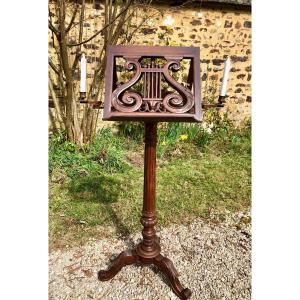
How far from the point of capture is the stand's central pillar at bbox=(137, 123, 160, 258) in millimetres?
1994

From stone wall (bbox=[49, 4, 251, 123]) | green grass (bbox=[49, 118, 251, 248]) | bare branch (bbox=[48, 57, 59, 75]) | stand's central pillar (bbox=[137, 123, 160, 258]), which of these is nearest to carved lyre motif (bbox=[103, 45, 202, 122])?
stand's central pillar (bbox=[137, 123, 160, 258])

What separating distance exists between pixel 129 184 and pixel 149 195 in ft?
5.28

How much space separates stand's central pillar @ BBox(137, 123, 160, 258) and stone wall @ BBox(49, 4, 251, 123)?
325cm

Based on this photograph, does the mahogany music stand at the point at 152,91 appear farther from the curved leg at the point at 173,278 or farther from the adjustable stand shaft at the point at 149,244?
the curved leg at the point at 173,278

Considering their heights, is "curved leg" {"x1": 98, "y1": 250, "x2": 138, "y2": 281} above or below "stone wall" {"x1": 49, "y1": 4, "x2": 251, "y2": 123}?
below

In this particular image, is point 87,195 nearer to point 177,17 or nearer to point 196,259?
point 196,259

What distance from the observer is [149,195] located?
2080mm

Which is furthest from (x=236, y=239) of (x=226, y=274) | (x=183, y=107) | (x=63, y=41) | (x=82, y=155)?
(x=63, y=41)

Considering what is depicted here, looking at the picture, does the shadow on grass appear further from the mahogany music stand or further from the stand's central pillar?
the mahogany music stand

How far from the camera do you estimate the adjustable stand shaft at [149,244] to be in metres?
2.01

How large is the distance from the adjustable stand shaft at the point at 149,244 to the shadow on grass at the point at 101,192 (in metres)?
0.58

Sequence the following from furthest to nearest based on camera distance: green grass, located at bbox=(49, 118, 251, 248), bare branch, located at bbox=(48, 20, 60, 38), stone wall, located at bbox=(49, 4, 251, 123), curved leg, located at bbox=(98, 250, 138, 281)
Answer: stone wall, located at bbox=(49, 4, 251, 123), bare branch, located at bbox=(48, 20, 60, 38), green grass, located at bbox=(49, 118, 251, 248), curved leg, located at bbox=(98, 250, 138, 281)

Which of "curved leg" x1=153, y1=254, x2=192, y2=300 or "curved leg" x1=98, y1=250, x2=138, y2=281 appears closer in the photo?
"curved leg" x1=153, y1=254, x2=192, y2=300

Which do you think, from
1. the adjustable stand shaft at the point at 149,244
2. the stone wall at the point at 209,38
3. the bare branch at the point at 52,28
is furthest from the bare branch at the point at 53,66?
the adjustable stand shaft at the point at 149,244
